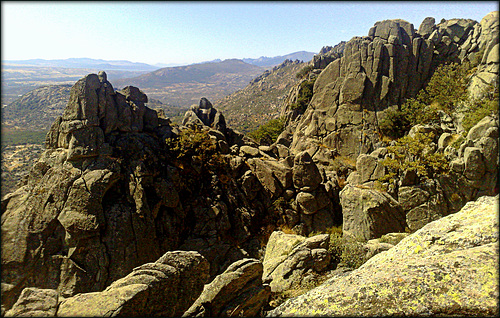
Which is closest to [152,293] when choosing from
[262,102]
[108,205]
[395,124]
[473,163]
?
[108,205]

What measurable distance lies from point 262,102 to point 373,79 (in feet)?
333

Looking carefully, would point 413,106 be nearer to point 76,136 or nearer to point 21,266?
point 76,136

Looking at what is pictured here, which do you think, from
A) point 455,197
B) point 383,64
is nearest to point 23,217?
point 455,197

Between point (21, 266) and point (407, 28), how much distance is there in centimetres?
4479

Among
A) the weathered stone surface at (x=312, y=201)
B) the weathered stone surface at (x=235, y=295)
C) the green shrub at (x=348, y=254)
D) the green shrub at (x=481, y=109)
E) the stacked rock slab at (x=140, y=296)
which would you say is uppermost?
the green shrub at (x=481, y=109)

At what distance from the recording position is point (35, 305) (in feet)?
17.7

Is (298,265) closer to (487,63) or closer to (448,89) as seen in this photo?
(448,89)

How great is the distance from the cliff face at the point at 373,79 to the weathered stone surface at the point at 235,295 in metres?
23.4

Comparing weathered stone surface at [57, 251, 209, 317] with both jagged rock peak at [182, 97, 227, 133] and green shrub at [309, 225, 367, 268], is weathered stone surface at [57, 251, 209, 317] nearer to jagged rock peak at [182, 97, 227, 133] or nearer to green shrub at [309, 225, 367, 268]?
green shrub at [309, 225, 367, 268]

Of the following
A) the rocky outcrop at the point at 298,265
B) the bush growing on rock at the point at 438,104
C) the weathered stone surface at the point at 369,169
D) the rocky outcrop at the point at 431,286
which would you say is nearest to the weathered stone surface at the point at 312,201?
the weathered stone surface at the point at 369,169

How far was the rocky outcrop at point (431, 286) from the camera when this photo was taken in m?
3.46

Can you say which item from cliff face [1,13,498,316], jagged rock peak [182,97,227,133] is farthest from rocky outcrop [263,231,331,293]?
jagged rock peak [182,97,227,133]

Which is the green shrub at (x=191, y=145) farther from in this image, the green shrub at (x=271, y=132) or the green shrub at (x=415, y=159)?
the green shrub at (x=271, y=132)

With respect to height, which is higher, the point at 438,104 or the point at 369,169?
the point at 438,104
